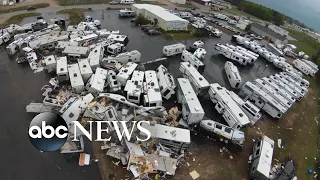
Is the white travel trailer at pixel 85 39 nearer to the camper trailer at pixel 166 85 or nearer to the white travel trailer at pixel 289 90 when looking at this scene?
the camper trailer at pixel 166 85

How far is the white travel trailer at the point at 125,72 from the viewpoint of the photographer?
2912 centimetres

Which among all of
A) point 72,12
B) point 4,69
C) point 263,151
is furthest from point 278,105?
point 72,12

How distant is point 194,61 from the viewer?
34375 mm

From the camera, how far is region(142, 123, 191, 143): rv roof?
2180cm

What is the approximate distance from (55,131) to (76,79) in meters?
10.7

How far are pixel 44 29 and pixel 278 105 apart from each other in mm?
38303

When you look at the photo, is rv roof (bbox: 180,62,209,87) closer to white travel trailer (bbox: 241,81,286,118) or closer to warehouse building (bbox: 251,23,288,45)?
white travel trailer (bbox: 241,81,286,118)

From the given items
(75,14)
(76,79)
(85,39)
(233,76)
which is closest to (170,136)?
(76,79)

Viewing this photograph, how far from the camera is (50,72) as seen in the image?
31.0 meters

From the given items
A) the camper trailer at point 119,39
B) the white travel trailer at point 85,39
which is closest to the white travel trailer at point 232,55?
the camper trailer at point 119,39

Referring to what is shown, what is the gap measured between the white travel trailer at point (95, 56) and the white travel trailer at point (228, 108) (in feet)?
51.4

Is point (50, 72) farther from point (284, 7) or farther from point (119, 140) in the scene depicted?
point (284, 7)

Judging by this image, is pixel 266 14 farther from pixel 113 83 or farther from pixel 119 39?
pixel 113 83

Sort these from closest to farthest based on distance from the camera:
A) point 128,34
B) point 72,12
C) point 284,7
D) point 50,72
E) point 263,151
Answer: point 263,151 → point 50,72 → point 128,34 → point 72,12 → point 284,7
